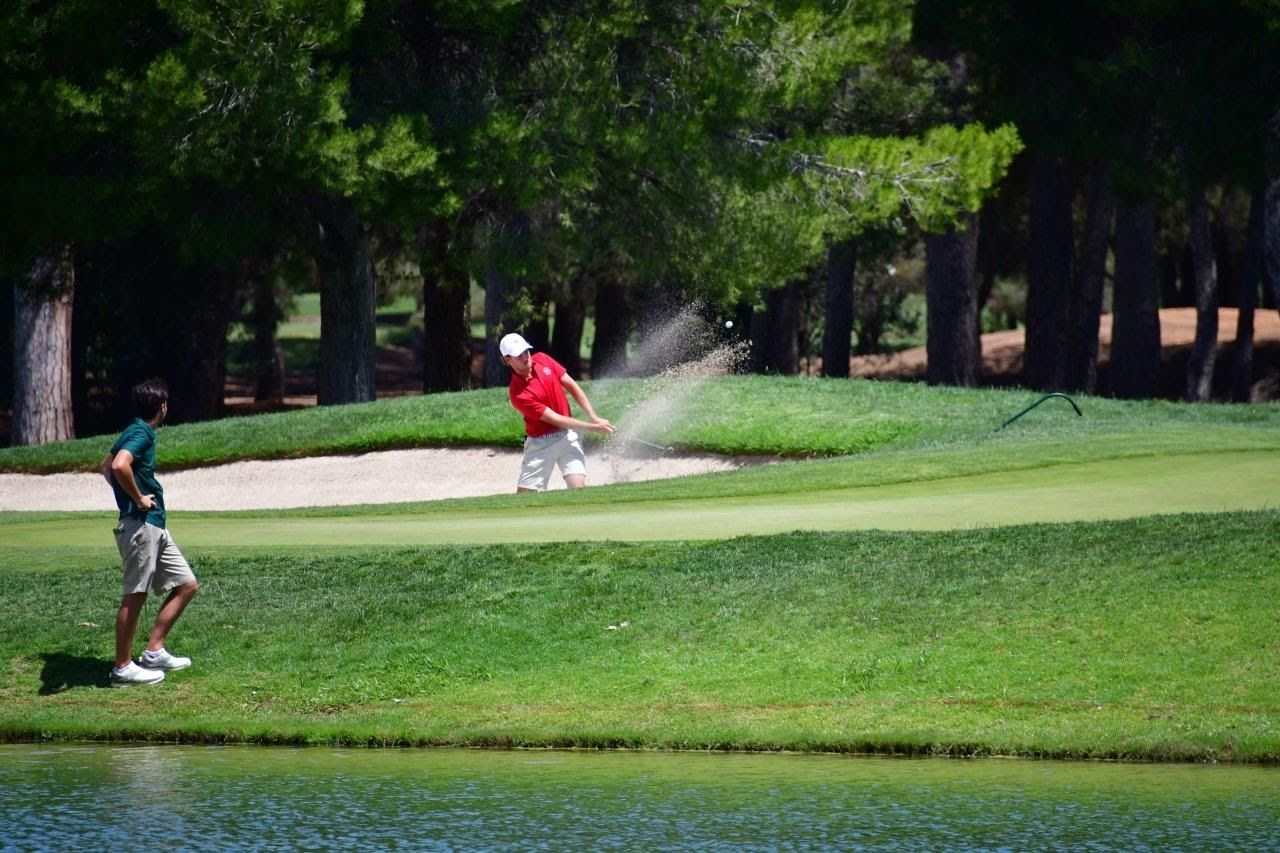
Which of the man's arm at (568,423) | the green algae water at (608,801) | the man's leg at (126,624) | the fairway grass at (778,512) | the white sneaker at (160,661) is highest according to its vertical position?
the man's arm at (568,423)

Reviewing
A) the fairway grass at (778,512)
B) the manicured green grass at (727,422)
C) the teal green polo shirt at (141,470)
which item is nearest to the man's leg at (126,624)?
the teal green polo shirt at (141,470)

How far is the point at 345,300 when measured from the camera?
2898 centimetres

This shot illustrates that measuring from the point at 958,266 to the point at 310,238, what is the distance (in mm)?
13980

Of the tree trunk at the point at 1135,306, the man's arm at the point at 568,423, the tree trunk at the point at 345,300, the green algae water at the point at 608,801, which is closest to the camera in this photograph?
the green algae water at the point at 608,801

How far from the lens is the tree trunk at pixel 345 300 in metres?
28.7

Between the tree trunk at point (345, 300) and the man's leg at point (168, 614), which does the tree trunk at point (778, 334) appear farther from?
the man's leg at point (168, 614)

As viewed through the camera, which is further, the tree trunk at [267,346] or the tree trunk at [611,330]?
the tree trunk at [267,346]

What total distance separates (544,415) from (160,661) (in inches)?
240

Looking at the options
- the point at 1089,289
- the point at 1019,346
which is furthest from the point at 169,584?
the point at 1019,346

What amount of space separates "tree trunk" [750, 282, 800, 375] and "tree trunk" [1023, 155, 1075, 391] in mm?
6338

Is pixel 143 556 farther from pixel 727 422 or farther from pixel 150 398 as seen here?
pixel 727 422

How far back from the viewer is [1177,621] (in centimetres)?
1066

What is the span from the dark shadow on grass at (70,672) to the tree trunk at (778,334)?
3238 cm

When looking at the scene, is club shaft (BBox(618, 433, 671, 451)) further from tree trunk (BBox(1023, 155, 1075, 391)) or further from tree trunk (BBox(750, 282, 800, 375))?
tree trunk (BBox(750, 282, 800, 375))
